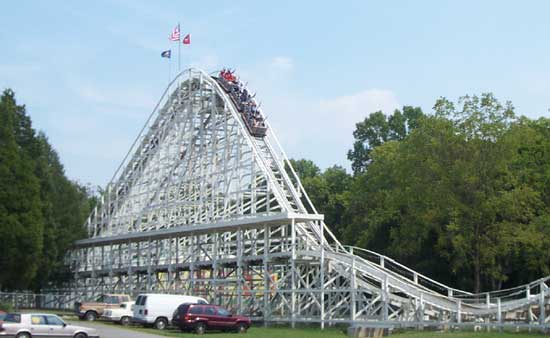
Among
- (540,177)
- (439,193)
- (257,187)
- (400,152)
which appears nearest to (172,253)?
(257,187)

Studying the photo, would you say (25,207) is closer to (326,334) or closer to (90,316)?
(90,316)

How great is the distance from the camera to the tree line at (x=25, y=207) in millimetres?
55156

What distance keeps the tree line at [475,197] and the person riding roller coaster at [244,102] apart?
9.90 metres

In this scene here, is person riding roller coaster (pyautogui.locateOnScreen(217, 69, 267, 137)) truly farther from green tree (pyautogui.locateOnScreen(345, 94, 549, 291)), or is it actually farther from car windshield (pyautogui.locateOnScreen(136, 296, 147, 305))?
car windshield (pyautogui.locateOnScreen(136, 296, 147, 305))

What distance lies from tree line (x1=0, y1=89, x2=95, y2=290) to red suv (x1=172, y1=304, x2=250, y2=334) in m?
19.2

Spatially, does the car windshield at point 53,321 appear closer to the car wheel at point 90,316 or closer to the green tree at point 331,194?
the car wheel at point 90,316

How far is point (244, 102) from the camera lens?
56.3 m

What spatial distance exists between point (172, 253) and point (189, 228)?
9750 mm

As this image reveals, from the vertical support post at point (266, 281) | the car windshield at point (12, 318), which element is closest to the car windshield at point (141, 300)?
the vertical support post at point (266, 281)

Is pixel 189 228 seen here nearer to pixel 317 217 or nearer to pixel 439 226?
pixel 317 217

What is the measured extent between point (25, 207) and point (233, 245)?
14765 mm

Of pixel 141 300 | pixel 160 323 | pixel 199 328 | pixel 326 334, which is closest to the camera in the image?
pixel 199 328

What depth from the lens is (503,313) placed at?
38719 millimetres

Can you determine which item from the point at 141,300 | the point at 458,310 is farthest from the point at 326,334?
the point at 141,300
